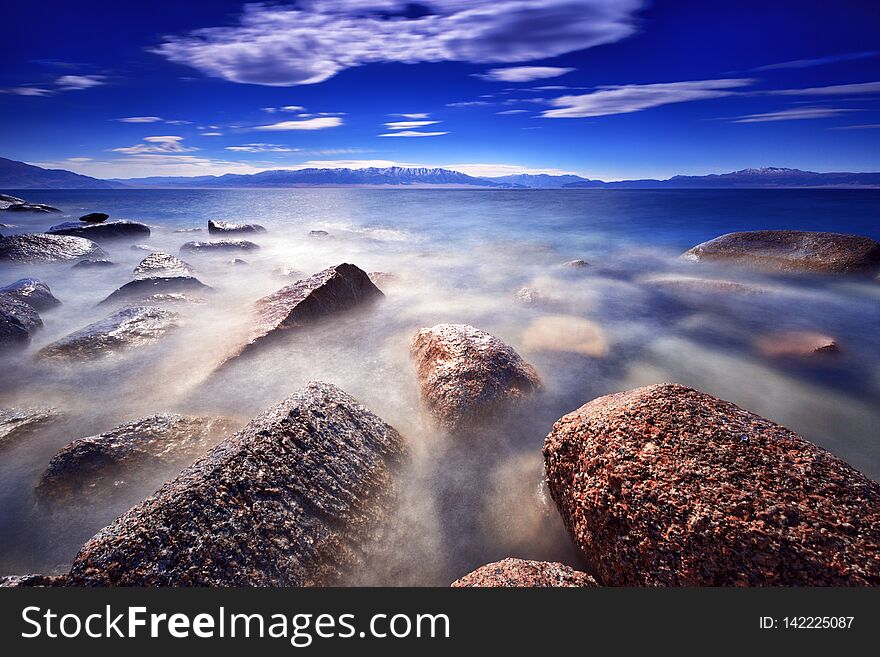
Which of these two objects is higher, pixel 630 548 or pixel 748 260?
pixel 748 260

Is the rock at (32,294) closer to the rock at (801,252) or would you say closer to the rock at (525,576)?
the rock at (525,576)

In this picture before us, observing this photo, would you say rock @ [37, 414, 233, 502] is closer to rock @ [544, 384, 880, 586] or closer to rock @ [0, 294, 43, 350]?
Answer: rock @ [544, 384, 880, 586]

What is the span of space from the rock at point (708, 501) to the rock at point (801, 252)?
1508 cm

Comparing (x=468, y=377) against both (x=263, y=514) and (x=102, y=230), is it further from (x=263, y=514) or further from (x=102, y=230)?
(x=102, y=230)

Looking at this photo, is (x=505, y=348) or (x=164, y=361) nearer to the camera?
(x=505, y=348)

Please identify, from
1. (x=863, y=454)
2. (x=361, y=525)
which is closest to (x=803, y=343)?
(x=863, y=454)

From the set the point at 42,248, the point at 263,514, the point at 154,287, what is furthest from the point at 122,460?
the point at 42,248

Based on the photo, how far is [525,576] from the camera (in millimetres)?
2791

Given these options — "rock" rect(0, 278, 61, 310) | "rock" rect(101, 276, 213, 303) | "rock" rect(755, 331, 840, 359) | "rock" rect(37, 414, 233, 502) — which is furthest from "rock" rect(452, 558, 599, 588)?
"rock" rect(0, 278, 61, 310)

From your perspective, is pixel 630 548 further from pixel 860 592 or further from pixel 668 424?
pixel 860 592

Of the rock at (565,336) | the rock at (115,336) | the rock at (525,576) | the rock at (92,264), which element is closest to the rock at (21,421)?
the rock at (115,336)

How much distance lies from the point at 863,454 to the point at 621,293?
8.14 meters

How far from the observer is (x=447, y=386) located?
532 centimetres

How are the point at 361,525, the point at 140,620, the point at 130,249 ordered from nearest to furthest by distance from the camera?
1. the point at 140,620
2. the point at 361,525
3. the point at 130,249
